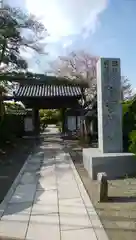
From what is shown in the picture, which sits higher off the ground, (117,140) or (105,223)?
(117,140)

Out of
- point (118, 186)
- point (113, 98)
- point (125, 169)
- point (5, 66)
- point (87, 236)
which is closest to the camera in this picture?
point (87, 236)

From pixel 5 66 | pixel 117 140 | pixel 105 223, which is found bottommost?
pixel 105 223

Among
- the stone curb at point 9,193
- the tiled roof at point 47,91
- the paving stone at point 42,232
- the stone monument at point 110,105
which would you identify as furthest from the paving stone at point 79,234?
the tiled roof at point 47,91

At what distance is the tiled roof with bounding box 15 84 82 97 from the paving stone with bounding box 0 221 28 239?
1704cm

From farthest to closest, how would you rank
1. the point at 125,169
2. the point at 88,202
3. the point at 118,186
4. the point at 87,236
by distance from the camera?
the point at 125,169
the point at 118,186
the point at 88,202
the point at 87,236

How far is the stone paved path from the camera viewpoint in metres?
4.25

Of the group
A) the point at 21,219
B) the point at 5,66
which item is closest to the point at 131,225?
the point at 21,219

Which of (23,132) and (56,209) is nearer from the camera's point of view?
(56,209)

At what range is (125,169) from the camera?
27.5ft

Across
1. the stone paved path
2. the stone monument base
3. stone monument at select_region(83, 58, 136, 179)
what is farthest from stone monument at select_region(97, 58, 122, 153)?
the stone paved path

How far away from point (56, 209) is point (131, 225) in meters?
1.50

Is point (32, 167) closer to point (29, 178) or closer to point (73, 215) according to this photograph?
point (29, 178)

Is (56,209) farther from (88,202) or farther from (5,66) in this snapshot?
(5,66)

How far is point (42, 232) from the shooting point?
14.0 ft
